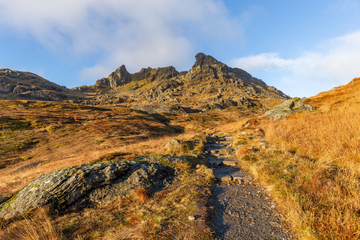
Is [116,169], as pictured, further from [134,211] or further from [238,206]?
[238,206]

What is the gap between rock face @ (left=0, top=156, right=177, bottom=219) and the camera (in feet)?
20.0

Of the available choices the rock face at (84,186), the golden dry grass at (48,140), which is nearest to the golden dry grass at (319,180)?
the rock face at (84,186)

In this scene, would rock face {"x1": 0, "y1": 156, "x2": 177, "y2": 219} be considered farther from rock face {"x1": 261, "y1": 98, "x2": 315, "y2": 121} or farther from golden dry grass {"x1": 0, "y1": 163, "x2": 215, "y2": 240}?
rock face {"x1": 261, "y1": 98, "x2": 315, "y2": 121}

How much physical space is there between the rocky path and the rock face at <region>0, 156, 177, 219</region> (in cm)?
297

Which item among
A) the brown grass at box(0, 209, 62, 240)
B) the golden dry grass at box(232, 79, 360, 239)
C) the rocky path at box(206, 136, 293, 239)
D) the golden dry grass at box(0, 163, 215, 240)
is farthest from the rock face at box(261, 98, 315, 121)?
the brown grass at box(0, 209, 62, 240)

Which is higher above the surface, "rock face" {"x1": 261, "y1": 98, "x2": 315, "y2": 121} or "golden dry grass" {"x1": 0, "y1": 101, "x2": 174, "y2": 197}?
"rock face" {"x1": 261, "y1": 98, "x2": 315, "y2": 121}

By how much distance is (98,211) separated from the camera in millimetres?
5699

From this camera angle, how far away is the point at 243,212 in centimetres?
470

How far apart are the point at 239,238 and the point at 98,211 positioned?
16.8 ft

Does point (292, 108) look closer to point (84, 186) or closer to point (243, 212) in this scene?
point (243, 212)

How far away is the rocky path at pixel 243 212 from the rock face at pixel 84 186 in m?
2.97

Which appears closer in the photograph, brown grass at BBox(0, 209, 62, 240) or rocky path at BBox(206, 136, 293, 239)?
rocky path at BBox(206, 136, 293, 239)

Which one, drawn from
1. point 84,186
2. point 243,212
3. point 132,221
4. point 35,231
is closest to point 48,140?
point 84,186

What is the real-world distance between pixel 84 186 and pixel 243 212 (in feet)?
22.1
